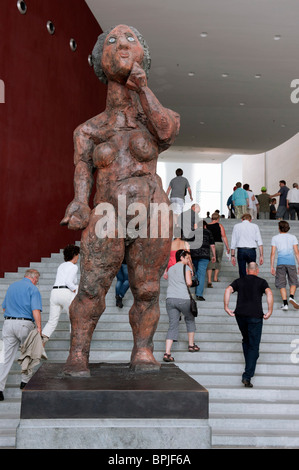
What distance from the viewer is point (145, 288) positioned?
389 centimetres

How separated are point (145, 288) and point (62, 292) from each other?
3.50m

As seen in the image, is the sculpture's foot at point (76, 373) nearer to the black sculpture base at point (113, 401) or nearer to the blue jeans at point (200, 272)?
the black sculpture base at point (113, 401)

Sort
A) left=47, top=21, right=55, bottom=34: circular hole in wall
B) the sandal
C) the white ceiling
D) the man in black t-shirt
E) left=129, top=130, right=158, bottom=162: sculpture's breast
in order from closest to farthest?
left=129, top=130, right=158, bottom=162: sculpture's breast, the man in black t-shirt, the sandal, left=47, top=21, right=55, bottom=34: circular hole in wall, the white ceiling

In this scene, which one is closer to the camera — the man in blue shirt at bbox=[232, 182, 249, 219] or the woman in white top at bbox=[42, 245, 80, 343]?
the woman in white top at bbox=[42, 245, 80, 343]

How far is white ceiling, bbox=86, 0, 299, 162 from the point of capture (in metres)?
13.3

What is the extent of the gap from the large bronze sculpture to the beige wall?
25834 mm

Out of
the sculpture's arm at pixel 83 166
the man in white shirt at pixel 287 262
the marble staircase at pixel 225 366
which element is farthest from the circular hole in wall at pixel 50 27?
the sculpture's arm at pixel 83 166

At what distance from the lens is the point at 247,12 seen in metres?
13.3

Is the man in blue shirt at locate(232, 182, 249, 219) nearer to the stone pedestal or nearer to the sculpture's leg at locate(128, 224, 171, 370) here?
the sculpture's leg at locate(128, 224, 171, 370)

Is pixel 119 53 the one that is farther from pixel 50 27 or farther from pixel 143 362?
pixel 50 27

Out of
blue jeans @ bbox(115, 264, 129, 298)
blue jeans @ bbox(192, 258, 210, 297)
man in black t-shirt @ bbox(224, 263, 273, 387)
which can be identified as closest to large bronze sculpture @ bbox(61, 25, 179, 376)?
man in black t-shirt @ bbox(224, 263, 273, 387)
